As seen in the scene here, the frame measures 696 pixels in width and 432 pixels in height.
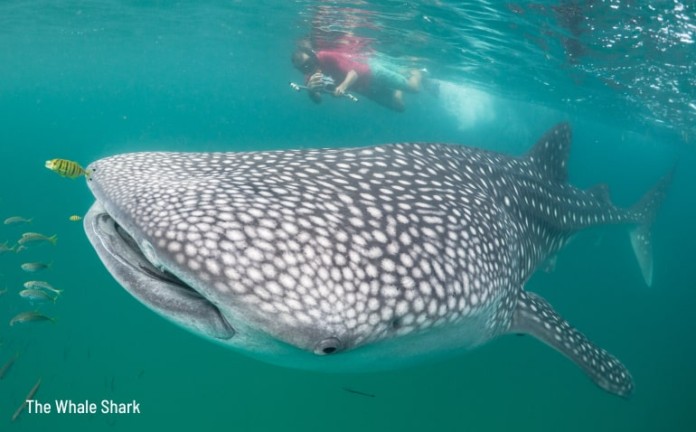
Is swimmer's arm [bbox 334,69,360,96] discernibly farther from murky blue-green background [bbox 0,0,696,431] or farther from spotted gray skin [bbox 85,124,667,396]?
spotted gray skin [bbox 85,124,667,396]

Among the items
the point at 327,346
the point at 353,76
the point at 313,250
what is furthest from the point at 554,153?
the point at 353,76

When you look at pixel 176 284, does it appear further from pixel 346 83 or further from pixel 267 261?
pixel 346 83

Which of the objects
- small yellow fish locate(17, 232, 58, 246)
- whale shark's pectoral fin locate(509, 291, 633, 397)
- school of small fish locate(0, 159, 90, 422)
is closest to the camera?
whale shark's pectoral fin locate(509, 291, 633, 397)

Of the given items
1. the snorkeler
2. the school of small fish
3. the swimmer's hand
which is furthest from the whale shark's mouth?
the snorkeler

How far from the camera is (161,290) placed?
7.52ft

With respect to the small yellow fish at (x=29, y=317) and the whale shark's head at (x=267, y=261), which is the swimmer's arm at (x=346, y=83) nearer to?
the small yellow fish at (x=29, y=317)

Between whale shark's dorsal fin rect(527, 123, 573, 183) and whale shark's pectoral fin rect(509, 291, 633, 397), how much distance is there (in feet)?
8.80

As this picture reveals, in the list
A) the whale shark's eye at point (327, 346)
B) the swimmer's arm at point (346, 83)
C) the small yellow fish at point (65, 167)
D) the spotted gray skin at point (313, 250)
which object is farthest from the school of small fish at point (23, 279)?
the swimmer's arm at point (346, 83)

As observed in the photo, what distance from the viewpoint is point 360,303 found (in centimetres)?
235

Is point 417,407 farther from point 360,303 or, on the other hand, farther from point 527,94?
point 527,94

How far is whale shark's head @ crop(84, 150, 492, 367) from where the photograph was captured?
211 centimetres

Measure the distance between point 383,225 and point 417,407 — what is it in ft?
31.5

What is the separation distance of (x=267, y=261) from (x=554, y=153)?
6245 mm

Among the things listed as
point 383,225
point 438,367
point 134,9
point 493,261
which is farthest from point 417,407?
point 134,9
